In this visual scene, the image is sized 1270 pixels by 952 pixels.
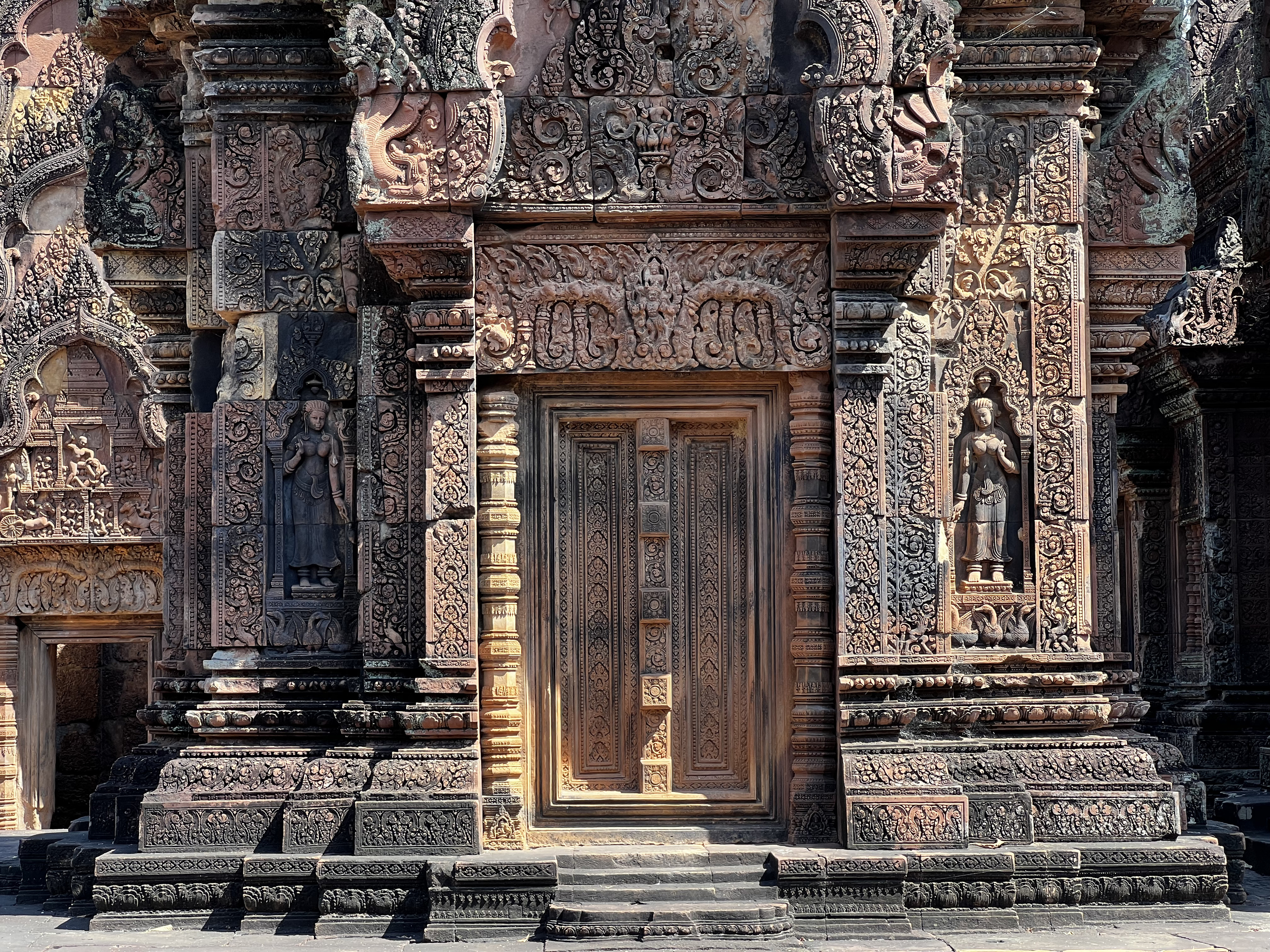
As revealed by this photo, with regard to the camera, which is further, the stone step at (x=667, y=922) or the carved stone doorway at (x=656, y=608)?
the carved stone doorway at (x=656, y=608)

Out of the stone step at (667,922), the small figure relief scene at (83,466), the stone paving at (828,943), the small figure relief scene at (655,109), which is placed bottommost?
the stone paving at (828,943)

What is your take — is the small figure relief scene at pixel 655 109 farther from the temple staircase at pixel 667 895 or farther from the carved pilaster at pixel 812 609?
the temple staircase at pixel 667 895

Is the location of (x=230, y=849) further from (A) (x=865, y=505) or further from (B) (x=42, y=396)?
(B) (x=42, y=396)

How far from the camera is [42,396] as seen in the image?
17375 millimetres

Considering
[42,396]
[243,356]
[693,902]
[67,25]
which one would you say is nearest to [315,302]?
[243,356]

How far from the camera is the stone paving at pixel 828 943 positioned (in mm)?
8281

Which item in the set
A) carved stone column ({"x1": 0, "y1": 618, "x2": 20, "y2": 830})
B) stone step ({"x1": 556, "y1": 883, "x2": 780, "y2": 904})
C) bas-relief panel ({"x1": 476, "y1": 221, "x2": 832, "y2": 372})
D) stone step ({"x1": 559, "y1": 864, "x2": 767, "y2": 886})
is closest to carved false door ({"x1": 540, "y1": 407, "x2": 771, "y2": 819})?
bas-relief panel ({"x1": 476, "y1": 221, "x2": 832, "y2": 372})

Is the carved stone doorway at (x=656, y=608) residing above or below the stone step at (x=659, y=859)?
above

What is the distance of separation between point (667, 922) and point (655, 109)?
434 centimetres

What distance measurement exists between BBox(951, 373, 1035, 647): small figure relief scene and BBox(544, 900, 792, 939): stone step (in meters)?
2.17

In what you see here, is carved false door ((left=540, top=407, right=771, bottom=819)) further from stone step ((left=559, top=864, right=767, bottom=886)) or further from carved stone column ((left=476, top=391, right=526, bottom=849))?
stone step ((left=559, top=864, right=767, bottom=886))

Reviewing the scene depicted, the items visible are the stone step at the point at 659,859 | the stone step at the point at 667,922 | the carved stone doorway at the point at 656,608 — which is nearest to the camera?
the stone step at the point at 667,922

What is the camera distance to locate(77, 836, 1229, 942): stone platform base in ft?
28.2

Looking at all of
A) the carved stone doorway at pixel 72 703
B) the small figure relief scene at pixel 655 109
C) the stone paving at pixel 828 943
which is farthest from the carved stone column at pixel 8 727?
the small figure relief scene at pixel 655 109
